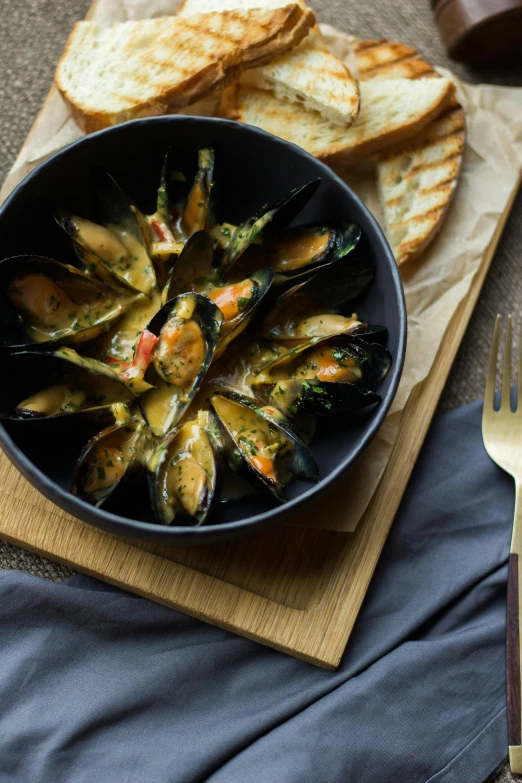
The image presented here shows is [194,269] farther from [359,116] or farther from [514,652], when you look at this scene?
[514,652]

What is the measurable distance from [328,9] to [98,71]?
0.85 m

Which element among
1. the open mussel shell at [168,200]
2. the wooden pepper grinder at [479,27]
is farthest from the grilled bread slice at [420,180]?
the open mussel shell at [168,200]

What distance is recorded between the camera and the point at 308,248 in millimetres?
2033

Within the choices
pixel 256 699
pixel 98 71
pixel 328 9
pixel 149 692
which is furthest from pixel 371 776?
pixel 328 9

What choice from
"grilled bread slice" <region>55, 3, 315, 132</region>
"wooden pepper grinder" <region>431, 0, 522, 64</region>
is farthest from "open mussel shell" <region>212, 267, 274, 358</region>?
"wooden pepper grinder" <region>431, 0, 522, 64</region>

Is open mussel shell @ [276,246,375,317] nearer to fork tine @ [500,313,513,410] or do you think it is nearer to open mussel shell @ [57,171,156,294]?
open mussel shell @ [57,171,156,294]

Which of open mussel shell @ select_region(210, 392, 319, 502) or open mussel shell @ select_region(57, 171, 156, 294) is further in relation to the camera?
open mussel shell @ select_region(57, 171, 156, 294)

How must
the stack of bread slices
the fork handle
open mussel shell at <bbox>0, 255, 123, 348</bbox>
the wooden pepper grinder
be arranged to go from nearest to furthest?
open mussel shell at <bbox>0, 255, 123, 348</bbox>, the fork handle, the stack of bread slices, the wooden pepper grinder

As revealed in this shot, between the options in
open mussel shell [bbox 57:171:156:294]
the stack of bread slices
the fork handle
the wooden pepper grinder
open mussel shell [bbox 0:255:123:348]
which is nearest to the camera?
open mussel shell [bbox 0:255:123:348]

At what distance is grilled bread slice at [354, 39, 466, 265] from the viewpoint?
7.45 ft

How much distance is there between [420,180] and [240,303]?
796 mm

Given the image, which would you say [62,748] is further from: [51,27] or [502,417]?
[51,27]

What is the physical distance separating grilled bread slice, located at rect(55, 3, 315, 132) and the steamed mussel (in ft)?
1.03

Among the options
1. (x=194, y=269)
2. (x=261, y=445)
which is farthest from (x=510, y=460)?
(x=194, y=269)
